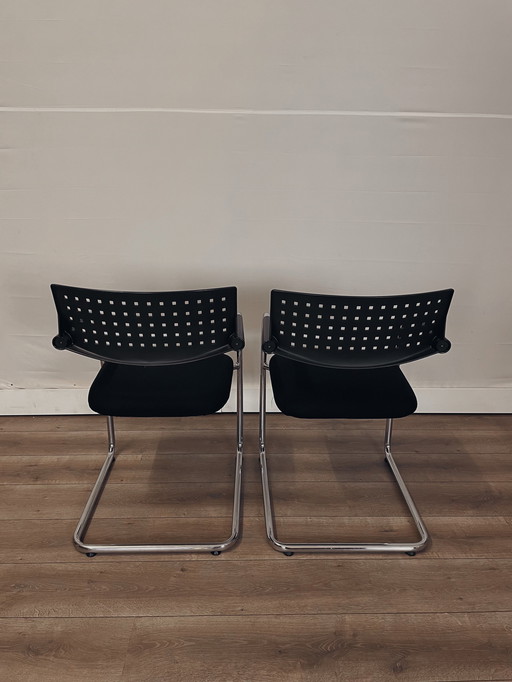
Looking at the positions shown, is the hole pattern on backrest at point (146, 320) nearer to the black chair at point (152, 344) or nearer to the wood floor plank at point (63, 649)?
the black chair at point (152, 344)

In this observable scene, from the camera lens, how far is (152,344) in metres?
1.62

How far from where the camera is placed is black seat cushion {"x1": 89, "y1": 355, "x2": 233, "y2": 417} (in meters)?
1.71

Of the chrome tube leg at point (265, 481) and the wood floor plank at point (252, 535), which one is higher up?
the chrome tube leg at point (265, 481)

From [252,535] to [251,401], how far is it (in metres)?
0.84

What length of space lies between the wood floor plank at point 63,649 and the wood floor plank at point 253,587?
0.12 feet

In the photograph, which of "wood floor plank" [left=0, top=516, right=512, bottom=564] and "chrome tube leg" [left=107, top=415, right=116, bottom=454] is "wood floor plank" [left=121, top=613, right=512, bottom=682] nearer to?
"wood floor plank" [left=0, top=516, right=512, bottom=564]

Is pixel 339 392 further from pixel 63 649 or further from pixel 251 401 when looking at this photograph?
pixel 63 649

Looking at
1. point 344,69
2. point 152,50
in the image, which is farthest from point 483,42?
point 152,50

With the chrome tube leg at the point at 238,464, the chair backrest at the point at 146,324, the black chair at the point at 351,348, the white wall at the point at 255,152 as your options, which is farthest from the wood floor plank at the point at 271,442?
the chair backrest at the point at 146,324

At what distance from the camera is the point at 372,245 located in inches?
89.4

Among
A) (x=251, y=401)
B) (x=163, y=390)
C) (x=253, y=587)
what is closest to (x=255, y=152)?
(x=163, y=390)

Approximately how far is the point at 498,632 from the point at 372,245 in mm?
1514

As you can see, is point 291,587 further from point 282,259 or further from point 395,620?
point 282,259

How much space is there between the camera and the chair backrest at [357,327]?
154cm
